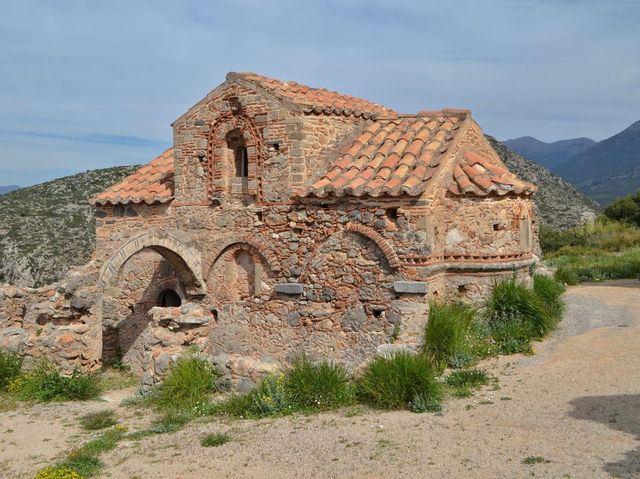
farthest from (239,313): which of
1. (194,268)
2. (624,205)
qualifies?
(624,205)

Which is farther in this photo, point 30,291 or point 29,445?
point 30,291

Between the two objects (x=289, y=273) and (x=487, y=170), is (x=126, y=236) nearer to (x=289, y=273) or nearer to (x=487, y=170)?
(x=289, y=273)

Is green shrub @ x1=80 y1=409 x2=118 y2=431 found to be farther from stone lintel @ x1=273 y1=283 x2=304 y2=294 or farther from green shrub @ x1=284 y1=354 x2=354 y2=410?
stone lintel @ x1=273 y1=283 x2=304 y2=294

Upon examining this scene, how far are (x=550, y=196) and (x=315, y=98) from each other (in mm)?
29465

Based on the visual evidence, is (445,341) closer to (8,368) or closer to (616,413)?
(616,413)

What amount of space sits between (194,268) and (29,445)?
4.76 metres

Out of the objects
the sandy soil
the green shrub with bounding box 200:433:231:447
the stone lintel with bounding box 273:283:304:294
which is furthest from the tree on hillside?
the green shrub with bounding box 200:433:231:447

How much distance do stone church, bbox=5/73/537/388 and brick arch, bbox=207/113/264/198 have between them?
0.09 ft

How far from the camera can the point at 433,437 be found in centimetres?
665

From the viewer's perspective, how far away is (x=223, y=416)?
8.23 m

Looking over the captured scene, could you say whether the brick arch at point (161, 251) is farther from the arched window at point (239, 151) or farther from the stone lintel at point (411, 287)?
the stone lintel at point (411, 287)

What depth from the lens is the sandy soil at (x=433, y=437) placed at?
5957mm

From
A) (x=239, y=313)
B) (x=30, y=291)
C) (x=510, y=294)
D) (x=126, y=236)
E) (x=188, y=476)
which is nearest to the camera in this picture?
(x=188, y=476)

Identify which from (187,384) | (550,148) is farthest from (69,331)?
(550,148)
